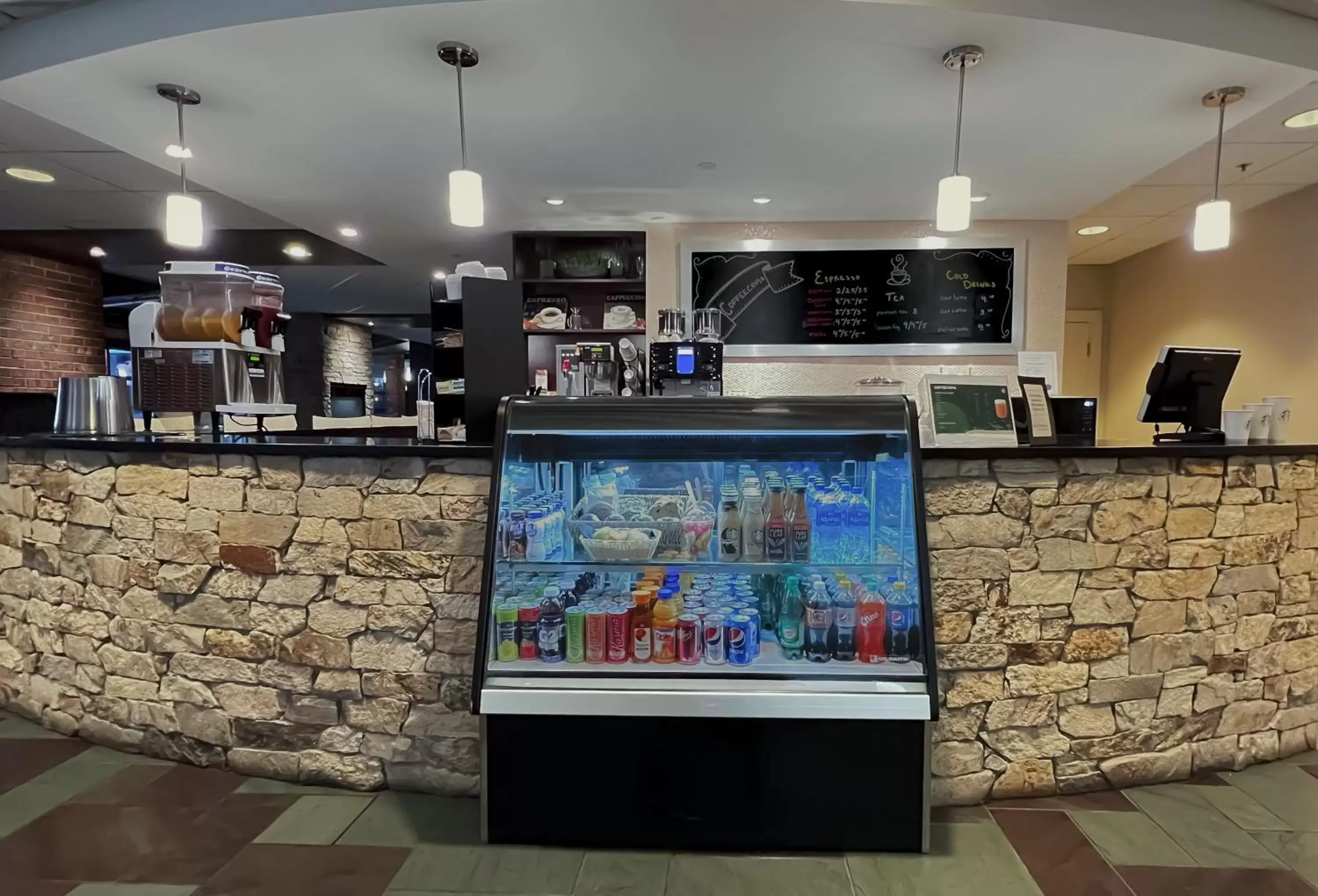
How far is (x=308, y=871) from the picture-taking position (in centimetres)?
180

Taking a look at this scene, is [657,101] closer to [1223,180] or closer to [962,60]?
[962,60]

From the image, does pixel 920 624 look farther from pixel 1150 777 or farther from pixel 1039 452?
pixel 1150 777

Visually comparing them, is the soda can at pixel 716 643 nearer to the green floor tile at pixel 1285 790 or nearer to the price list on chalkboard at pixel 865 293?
the green floor tile at pixel 1285 790

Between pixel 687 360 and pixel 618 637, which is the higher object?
pixel 687 360

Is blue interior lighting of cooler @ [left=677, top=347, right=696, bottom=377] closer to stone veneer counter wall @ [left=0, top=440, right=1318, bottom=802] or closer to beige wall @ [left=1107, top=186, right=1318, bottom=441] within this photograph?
stone veneer counter wall @ [left=0, top=440, right=1318, bottom=802]

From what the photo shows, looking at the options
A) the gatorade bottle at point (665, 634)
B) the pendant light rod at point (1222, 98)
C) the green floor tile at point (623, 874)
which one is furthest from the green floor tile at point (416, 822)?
the pendant light rod at point (1222, 98)

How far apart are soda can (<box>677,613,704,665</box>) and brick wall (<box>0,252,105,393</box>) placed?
6.25m

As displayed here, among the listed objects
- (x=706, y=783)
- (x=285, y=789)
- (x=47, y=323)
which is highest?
(x=47, y=323)

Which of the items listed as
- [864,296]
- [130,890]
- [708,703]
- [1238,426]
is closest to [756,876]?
[708,703]

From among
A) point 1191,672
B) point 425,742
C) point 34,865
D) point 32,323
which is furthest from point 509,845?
point 32,323

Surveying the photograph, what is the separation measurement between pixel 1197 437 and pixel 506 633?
281 centimetres

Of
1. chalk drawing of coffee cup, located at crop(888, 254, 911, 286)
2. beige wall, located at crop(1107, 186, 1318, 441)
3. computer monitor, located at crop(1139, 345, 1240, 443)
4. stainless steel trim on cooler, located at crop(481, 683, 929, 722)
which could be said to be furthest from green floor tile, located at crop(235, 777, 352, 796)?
beige wall, located at crop(1107, 186, 1318, 441)

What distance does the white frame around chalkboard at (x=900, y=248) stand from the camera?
15.0ft

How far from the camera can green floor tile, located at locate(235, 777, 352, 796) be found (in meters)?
2.17
